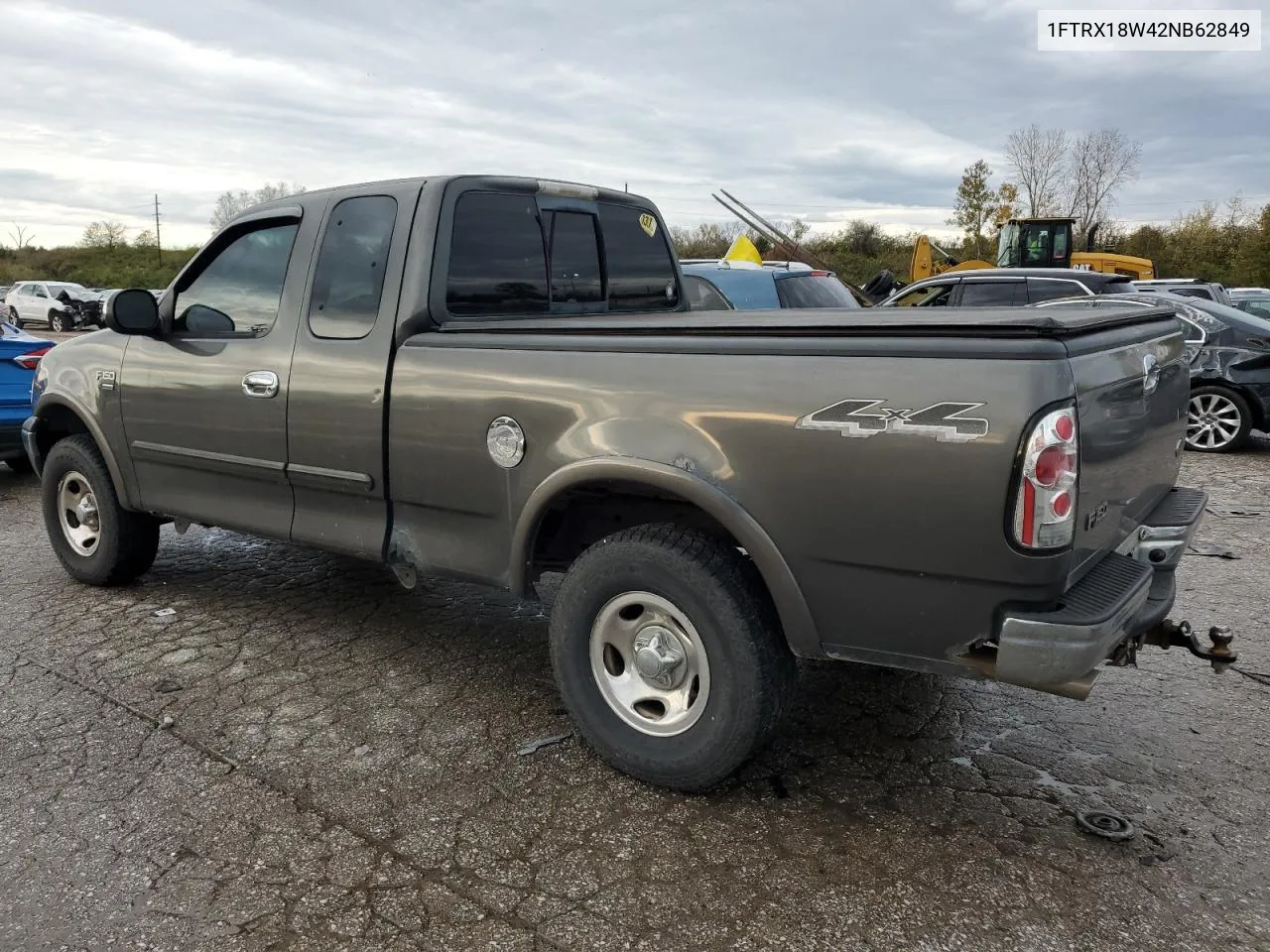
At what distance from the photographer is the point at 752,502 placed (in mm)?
2791

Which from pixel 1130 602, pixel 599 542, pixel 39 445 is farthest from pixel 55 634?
pixel 1130 602

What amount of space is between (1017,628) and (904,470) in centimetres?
48

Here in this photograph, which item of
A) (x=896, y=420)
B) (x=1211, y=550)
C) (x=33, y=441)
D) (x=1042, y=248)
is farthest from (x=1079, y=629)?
(x=1042, y=248)

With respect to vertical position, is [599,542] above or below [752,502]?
below

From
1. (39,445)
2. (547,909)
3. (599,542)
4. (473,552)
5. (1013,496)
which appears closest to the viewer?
(1013,496)

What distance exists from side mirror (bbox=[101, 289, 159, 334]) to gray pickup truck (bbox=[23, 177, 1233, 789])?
0.05 ft

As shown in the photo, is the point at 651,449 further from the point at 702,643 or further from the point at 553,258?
the point at 553,258

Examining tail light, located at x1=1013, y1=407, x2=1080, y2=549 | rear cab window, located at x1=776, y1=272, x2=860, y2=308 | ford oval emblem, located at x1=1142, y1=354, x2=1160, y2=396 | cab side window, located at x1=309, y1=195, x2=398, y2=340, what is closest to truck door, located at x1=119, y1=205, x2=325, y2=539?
cab side window, located at x1=309, y1=195, x2=398, y2=340

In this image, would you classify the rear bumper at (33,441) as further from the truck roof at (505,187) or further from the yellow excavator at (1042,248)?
the yellow excavator at (1042,248)

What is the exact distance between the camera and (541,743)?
352 centimetres

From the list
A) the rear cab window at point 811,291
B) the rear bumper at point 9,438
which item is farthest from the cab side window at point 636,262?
the rear bumper at point 9,438

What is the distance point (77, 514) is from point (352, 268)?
254 cm

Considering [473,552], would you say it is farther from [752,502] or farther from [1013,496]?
[1013,496]

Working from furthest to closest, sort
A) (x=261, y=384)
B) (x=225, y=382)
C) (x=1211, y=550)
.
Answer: (x=1211, y=550) → (x=225, y=382) → (x=261, y=384)
